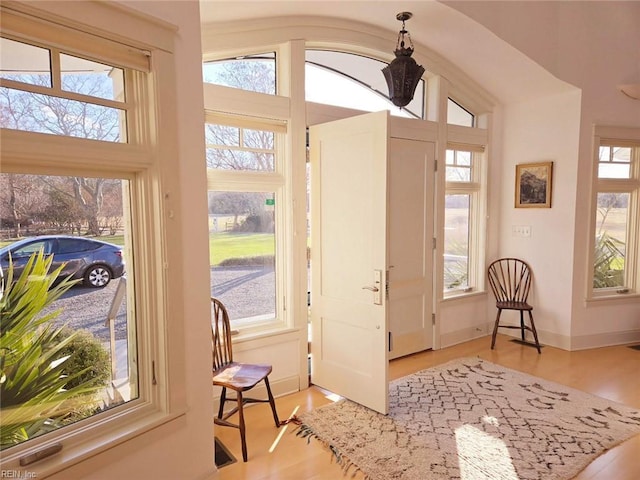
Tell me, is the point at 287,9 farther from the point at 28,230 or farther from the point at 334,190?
the point at 28,230

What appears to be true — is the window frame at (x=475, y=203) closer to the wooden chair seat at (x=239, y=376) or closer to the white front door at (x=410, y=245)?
the white front door at (x=410, y=245)

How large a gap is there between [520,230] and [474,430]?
2.66 m

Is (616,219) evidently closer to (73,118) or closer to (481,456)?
(481,456)

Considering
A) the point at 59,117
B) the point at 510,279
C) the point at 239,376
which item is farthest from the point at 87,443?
the point at 510,279

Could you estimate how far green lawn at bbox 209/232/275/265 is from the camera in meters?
2.93

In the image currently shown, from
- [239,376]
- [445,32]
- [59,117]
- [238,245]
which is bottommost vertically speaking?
[239,376]

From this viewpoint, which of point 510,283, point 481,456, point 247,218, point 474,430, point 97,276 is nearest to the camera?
point 97,276

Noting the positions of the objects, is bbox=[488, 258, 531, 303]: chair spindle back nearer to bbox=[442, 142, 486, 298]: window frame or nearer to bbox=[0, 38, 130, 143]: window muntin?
bbox=[442, 142, 486, 298]: window frame

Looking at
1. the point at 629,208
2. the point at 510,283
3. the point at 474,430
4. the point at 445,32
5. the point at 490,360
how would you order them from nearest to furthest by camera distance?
the point at 474,430 → the point at 445,32 → the point at 490,360 → the point at 629,208 → the point at 510,283

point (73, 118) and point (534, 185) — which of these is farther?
point (534, 185)

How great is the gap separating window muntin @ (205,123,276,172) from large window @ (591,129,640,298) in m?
3.46

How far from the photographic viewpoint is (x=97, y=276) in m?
1.87

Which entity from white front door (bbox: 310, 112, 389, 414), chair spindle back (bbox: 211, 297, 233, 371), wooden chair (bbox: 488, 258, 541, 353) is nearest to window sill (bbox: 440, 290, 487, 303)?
wooden chair (bbox: 488, 258, 541, 353)

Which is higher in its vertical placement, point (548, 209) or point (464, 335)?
point (548, 209)
